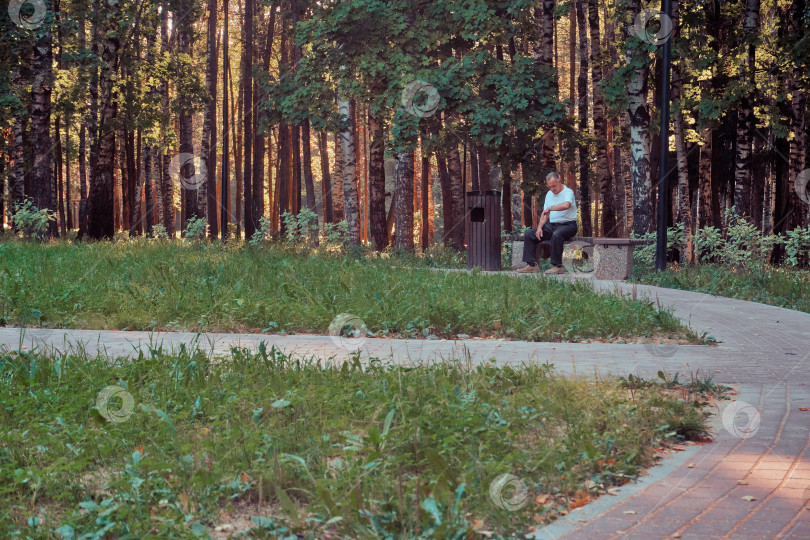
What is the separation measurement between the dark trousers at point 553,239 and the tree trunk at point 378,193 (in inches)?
300

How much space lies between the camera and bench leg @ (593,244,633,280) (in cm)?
1536

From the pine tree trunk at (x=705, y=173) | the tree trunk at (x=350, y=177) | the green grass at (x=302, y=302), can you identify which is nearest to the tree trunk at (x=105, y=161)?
the tree trunk at (x=350, y=177)

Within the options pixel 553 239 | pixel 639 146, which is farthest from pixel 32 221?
pixel 639 146

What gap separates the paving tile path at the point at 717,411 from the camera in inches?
137

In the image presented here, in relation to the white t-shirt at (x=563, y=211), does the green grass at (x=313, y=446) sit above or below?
below

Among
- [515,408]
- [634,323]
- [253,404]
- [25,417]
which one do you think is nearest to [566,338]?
[634,323]

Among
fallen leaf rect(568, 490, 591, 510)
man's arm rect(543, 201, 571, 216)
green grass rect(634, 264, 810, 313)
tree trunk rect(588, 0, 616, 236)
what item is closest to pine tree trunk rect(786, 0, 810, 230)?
tree trunk rect(588, 0, 616, 236)

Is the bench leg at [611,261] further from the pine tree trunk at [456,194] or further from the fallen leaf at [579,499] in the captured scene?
the fallen leaf at [579,499]

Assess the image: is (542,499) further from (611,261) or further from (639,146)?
(639,146)

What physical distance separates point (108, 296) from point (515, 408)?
6.53 m

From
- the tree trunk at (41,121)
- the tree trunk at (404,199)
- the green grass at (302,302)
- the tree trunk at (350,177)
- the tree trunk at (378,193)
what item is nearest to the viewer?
the green grass at (302,302)

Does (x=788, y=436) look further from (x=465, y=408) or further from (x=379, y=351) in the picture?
(x=379, y=351)

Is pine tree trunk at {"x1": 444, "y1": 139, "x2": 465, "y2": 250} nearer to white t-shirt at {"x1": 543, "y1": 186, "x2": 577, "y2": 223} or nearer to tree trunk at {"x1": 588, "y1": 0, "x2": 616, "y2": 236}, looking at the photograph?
tree trunk at {"x1": 588, "y1": 0, "x2": 616, "y2": 236}

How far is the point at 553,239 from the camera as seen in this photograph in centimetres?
1505
